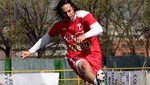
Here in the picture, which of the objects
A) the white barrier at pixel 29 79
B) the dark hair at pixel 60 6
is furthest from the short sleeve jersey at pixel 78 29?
the white barrier at pixel 29 79

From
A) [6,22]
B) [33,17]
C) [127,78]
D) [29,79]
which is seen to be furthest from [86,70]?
[6,22]

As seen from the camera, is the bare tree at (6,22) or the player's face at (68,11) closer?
the player's face at (68,11)

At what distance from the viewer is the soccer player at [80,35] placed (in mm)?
6758

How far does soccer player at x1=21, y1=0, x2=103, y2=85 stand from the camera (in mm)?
6758

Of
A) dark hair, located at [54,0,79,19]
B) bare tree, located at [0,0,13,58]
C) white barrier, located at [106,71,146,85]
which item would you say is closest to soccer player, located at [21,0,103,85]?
dark hair, located at [54,0,79,19]

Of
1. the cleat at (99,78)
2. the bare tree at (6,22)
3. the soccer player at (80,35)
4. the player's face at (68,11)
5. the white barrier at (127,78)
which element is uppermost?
the bare tree at (6,22)

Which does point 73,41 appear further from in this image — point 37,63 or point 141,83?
point 37,63

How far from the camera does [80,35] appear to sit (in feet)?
21.9

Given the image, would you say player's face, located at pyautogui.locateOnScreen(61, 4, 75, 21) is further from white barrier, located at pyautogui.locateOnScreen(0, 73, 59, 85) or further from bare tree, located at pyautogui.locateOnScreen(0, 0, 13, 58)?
bare tree, located at pyautogui.locateOnScreen(0, 0, 13, 58)

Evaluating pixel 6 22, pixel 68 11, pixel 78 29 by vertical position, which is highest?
pixel 6 22

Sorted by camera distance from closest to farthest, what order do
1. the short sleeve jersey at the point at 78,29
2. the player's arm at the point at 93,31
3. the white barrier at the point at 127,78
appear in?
the player's arm at the point at 93,31 → the short sleeve jersey at the point at 78,29 → the white barrier at the point at 127,78

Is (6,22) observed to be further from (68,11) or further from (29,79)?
(68,11)

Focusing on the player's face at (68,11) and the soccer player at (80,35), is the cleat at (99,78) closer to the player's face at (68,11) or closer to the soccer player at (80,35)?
the soccer player at (80,35)

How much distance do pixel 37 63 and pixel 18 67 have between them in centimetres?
145
